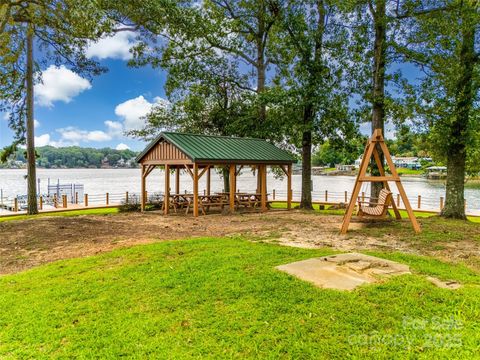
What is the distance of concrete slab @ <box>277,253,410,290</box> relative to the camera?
438 centimetres

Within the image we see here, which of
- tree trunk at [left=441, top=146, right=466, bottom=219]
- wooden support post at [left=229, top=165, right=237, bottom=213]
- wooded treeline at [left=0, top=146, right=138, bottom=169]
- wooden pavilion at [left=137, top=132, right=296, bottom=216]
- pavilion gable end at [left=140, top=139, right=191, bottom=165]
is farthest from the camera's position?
wooded treeline at [left=0, top=146, right=138, bottom=169]

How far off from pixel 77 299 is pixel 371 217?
7.52m

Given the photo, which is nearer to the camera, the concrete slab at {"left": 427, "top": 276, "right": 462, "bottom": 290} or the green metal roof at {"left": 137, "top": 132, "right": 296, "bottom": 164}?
the concrete slab at {"left": 427, "top": 276, "right": 462, "bottom": 290}

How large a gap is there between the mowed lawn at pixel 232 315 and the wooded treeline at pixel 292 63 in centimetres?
721

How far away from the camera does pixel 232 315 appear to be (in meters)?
3.72

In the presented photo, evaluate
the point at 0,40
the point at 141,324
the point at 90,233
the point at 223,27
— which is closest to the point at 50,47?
the point at 0,40

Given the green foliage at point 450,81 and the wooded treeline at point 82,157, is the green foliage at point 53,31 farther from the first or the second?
the wooded treeline at point 82,157

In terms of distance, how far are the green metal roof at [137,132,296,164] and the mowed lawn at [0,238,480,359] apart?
858 centimetres

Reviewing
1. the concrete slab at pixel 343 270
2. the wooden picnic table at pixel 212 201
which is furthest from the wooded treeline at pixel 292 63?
the concrete slab at pixel 343 270

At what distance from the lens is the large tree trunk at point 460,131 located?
10305 mm

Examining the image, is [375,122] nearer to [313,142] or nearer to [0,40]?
[313,142]

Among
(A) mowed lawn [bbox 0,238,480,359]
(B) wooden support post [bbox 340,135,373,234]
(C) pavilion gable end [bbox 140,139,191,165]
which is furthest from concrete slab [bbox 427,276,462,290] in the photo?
(C) pavilion gable end [bbox 140,139,191,165]

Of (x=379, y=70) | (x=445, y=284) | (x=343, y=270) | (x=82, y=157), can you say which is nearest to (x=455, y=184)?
(x=379, y=70)

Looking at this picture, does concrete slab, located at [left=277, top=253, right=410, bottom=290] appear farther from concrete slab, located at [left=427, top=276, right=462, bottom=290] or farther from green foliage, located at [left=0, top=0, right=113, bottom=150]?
green foliage, located at [left=0, top=0, right=113, bottom=150]
